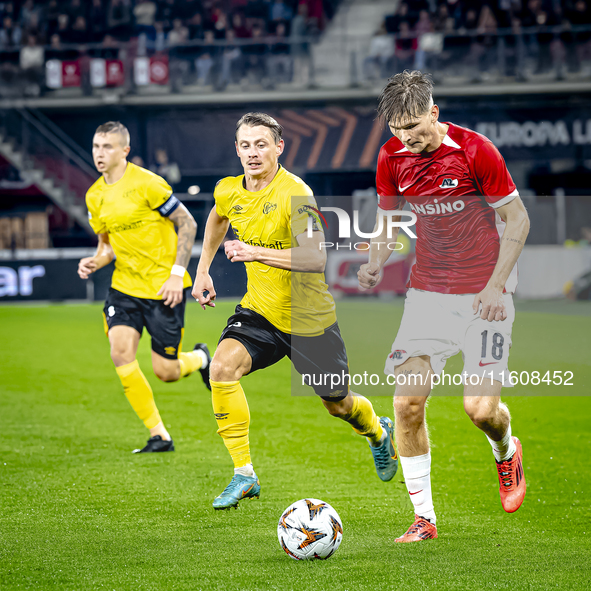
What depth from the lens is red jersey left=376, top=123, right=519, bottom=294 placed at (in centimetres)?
376

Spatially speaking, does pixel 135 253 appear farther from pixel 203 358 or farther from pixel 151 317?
pixel 203 358

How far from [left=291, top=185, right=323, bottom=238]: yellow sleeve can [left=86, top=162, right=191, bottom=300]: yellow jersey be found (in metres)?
1.79

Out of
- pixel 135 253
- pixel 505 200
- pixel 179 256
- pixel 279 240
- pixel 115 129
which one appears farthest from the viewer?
pixel 135 253

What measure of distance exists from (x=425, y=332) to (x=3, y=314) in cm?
1295

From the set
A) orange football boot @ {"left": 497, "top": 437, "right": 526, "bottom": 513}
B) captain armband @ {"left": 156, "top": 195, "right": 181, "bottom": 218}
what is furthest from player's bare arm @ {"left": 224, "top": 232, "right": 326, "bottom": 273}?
captain armband @ {"left": 156, "top": 195, "right": 181, "bottom": 218}

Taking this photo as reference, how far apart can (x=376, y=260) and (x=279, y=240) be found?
50 cm

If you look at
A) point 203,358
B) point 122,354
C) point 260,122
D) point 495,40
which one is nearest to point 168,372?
point 122,354

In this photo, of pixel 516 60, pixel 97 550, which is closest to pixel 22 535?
pixel 97 550

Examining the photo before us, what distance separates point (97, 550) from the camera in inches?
142

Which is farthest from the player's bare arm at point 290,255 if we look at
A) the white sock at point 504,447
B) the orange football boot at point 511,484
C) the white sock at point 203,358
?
the white sock at point 203,358

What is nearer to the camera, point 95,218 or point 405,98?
point 405,98

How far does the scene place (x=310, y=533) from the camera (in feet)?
11.4

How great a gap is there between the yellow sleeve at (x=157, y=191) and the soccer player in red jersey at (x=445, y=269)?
2.03 metres

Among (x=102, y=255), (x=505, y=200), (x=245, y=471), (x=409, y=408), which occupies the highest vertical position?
(x=505, y=200)
